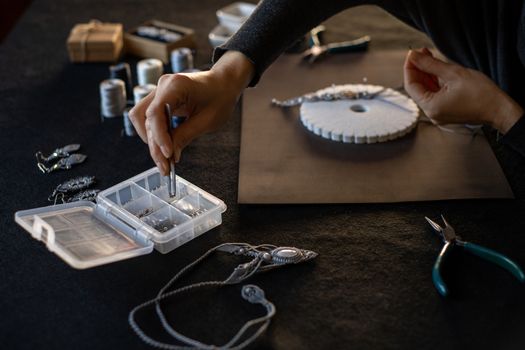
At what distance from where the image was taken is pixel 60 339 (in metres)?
0.72

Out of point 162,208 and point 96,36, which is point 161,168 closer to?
point 162,208

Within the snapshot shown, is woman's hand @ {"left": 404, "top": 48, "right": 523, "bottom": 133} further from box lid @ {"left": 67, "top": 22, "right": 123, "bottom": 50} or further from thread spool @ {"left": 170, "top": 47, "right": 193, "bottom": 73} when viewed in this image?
box lid @ {"left": 67, "top": 22, "right": 123, "bottom": 50}

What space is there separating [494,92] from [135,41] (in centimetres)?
81

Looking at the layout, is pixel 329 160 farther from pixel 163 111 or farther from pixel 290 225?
pixel 163 111

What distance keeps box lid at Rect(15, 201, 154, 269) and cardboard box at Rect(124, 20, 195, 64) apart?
606 mm

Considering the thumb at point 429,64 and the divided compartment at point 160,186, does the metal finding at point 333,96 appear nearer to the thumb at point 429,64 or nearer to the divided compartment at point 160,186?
the thumb at point 429,64

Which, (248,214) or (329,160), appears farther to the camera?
(329,160)

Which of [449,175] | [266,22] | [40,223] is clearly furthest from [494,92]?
[40,223]

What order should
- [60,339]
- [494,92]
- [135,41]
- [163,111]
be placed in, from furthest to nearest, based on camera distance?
[135,41]
[494,92]
[163,111]
[60,339]

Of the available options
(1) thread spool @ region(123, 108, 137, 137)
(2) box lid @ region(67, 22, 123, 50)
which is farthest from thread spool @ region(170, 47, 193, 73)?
(1) thread spool @ region(123, 108, 137, 137)

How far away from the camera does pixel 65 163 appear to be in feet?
3.41

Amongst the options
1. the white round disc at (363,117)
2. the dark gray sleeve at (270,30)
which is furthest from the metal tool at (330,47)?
the dark gray sleeve at (270,30)

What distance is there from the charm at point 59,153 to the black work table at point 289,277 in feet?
0.05

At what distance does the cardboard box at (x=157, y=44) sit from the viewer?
1.41 meters
